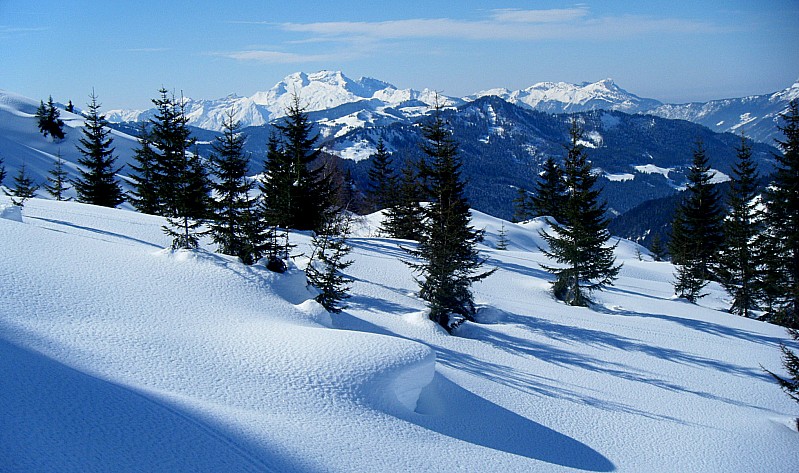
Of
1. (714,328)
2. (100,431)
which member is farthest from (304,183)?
(100,431)

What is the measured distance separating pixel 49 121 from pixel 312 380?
69.8 metres

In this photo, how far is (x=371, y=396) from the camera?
31.5 feet

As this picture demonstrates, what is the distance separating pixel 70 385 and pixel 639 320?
20548mm

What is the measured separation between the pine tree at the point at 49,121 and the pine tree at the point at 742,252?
73.6 m

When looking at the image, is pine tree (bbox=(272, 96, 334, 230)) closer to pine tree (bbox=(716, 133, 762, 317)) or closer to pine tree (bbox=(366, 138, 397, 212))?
pine tree (bbox=(366, 138, 397, 212))

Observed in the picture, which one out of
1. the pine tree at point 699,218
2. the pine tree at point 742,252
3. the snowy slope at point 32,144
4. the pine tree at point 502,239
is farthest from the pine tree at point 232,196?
the snowy slope at point 32,144

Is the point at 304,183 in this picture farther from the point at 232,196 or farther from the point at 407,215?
the point at 232,196

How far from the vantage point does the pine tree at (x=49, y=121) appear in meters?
62.4

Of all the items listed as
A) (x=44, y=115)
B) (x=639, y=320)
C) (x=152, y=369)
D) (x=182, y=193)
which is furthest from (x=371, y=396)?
(x=44, y=115)

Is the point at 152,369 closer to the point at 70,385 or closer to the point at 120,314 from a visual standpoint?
the point at 70,385

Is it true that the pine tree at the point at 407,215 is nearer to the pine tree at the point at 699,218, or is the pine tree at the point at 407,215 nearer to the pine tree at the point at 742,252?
the pine tree at the point at 742,252

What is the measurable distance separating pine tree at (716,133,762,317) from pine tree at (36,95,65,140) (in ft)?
241

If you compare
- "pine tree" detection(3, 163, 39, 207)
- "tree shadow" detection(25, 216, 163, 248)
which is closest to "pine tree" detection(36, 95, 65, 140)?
"pine tree" detection(3, 163, 39, 207)

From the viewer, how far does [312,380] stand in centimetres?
953
